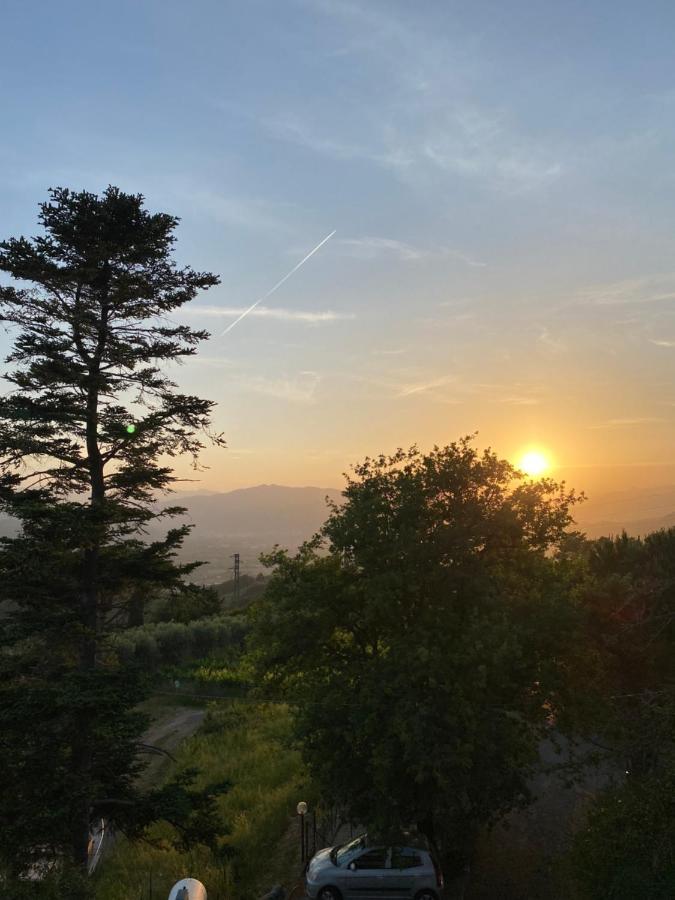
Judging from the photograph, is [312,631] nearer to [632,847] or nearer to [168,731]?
[632,847]

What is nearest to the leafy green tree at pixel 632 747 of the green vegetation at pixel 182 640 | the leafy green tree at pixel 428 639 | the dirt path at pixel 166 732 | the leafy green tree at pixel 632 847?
the leafy green tree at pixel 632 847

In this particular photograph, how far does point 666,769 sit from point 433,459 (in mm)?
9001

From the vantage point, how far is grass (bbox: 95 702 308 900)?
18312 millimetres

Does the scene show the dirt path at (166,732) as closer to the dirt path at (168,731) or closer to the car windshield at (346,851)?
the dirt path at (168,731)

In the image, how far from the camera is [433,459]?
18.1m

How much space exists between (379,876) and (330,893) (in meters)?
1.32

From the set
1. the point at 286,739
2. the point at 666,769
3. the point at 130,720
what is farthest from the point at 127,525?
the point at 666,769

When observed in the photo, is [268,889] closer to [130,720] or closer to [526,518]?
[130,720]

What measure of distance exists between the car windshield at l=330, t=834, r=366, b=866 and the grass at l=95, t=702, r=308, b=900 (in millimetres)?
2247

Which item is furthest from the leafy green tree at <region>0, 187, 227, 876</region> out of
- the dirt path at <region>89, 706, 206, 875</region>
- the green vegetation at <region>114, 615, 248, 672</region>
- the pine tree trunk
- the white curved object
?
the green vegetation at <region>114, 615, 248, 672</region>

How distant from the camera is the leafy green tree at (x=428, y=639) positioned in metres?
14.6

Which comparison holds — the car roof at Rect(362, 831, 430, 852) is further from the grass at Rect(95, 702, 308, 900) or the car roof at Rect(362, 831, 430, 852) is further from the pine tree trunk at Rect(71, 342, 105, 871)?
the pine tree trunk at Rect(71, 342, 105, 871)

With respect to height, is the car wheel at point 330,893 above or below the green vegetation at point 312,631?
below

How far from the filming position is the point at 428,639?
15633 millimetres
